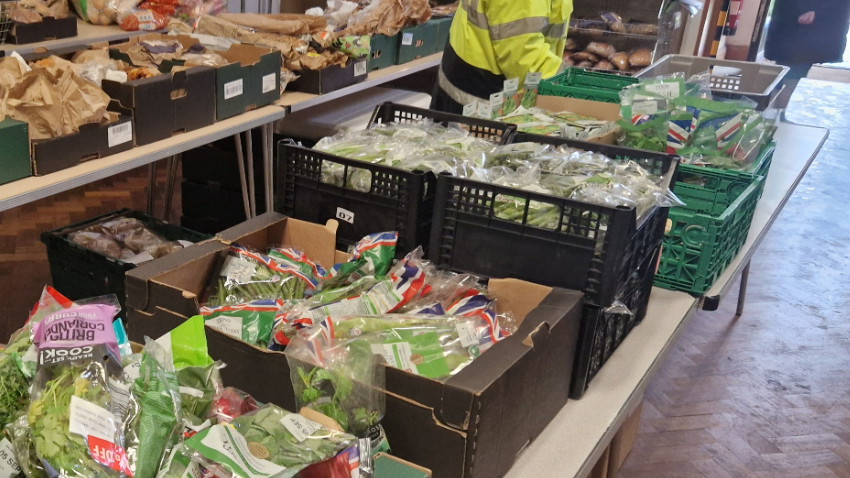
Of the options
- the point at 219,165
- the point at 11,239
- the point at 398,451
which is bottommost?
the point at 11,239

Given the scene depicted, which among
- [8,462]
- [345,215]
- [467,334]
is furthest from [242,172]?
[8,462]

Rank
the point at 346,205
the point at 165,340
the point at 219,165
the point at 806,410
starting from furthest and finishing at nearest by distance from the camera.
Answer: the point at 219,165
the point at 806,410
the point at 346,205
the point at 165,340

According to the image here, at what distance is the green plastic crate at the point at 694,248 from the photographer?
6.07ft

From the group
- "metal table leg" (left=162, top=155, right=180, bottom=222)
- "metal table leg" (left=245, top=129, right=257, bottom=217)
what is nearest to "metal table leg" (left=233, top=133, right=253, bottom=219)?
"metal table leg" (left=245, top=129, right=257, bottom=217)

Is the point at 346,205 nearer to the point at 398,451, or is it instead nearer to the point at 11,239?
the point at 398,451

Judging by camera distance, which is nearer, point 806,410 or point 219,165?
point 806,410

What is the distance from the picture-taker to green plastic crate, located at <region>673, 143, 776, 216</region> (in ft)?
6.86

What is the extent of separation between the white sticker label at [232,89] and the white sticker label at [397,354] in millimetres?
1905

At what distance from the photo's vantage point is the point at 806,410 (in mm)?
3070

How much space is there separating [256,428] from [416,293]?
508mm

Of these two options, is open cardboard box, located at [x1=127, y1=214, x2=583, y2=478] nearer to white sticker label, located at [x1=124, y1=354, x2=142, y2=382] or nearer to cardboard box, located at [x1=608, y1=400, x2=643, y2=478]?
white sticker label, located at [x1=124, y1=354, x2=142, y2=382]

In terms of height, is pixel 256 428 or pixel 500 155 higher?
pixel 500 155

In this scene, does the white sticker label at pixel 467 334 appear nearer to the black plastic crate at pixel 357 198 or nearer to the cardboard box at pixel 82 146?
the black plastic crate at pixel 357 198

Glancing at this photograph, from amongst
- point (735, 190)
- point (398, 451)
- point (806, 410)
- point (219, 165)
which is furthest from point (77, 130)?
point (806, 410)
